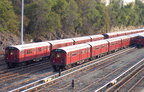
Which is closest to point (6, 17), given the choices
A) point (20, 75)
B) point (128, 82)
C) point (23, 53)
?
point (23, 53)

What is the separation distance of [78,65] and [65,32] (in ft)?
99.5

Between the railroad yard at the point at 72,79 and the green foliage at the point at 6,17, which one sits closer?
the railroad yard at the point at 72,79

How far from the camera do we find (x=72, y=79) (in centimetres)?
2094

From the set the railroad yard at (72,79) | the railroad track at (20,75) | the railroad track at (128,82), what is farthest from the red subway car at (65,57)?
the railroad track at (128,82)

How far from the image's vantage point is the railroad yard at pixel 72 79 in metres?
18.4

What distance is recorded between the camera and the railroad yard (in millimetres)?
18422

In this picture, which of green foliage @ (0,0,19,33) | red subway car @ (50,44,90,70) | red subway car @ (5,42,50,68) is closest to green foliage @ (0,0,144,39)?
green foliage @ (0,0,19,33)

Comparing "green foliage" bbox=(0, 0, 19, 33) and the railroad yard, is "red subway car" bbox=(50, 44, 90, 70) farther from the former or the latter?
"green foliage" bbox=(0, 0, 19, 33)

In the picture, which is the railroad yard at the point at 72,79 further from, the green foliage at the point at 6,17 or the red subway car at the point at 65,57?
the green foliage at the point at 6,17

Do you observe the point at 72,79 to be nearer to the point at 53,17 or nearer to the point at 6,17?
the point at 6,17

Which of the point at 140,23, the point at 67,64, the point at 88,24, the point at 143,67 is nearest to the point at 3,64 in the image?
the point at 67,64

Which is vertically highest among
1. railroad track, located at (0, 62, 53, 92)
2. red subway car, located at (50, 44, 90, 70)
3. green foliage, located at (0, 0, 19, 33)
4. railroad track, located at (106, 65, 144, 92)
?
green foliage, located at (0, 0, 19, 33)

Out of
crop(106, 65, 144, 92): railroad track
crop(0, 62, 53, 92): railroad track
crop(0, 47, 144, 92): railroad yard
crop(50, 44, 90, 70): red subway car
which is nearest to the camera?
crop(0, 47, 144, 92): railroad yard

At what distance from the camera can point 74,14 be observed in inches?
2109
